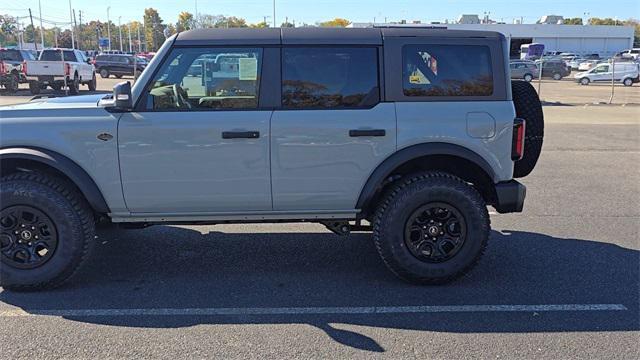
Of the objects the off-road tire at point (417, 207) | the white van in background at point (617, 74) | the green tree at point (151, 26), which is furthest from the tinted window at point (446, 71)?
the green tree at point (151, 26)

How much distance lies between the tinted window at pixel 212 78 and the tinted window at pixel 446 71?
3.85 ft

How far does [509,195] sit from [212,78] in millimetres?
2437

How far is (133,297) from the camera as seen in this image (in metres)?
3.92

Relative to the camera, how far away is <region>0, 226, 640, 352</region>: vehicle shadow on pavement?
358 centimetres

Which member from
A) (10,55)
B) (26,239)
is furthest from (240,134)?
(10,55)

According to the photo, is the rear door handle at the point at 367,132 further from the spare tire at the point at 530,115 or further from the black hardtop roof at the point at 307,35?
the spare tire at the point at 530,115

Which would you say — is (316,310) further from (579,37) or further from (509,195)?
(579,37)

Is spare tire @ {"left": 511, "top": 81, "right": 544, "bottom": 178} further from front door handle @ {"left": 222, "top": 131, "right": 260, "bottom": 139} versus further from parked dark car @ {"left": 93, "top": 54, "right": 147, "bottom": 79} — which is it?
parked dark car @ {"left": 93, "top": 54, "right": 147, "bottom": 79}

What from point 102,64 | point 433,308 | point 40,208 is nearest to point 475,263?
point 433,308

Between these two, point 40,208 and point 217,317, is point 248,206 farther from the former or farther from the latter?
point 40,208

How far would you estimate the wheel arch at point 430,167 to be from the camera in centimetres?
397

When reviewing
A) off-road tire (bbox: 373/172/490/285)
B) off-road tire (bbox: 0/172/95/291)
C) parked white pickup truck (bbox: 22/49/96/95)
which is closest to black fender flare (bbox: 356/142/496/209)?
off-road tire (bbox: 373/172/490/285)

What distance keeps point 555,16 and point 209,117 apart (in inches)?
4229

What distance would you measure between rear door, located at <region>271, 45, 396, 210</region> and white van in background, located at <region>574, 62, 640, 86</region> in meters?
37.3
